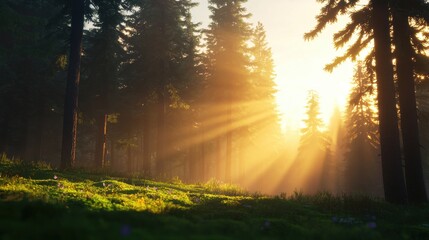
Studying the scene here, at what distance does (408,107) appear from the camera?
48.6 ft

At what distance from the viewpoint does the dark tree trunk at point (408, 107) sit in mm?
14234

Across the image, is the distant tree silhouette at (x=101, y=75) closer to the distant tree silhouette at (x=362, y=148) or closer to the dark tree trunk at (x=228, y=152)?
the dark tree trunk at (x=228, y=152)

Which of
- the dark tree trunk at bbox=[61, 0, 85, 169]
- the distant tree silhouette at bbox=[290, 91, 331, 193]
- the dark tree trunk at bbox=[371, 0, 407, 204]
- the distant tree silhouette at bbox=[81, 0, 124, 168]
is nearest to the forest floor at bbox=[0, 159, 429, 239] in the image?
the dark tree trunk at bbox=[371, 0, 407, 204]

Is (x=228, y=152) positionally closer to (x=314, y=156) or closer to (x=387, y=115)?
(x=387, y=115)

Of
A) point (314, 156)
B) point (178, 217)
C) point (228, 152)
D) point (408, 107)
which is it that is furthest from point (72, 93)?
point (314, 156)

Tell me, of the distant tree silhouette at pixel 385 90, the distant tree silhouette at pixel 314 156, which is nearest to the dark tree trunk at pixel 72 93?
the distant tree silhouette at pixel 385 90

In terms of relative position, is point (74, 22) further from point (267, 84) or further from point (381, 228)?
point (267, 84)

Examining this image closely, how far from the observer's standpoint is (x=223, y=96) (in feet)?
106

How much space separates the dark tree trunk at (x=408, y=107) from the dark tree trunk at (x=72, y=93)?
46.7 feet

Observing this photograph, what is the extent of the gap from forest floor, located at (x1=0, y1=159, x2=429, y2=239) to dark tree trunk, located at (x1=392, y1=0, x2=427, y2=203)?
152 inches

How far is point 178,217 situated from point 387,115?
368 inches

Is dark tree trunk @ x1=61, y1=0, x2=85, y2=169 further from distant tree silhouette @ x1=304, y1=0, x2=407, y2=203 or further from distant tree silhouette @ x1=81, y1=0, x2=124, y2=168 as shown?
distant tree silhouette @ x1=304, y1=0, x2=407, y2=203

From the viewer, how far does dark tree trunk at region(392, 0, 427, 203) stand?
14234 millimetres

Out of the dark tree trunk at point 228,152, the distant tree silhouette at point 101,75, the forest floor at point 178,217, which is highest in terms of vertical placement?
the distant tree silhouette at point 101,75
